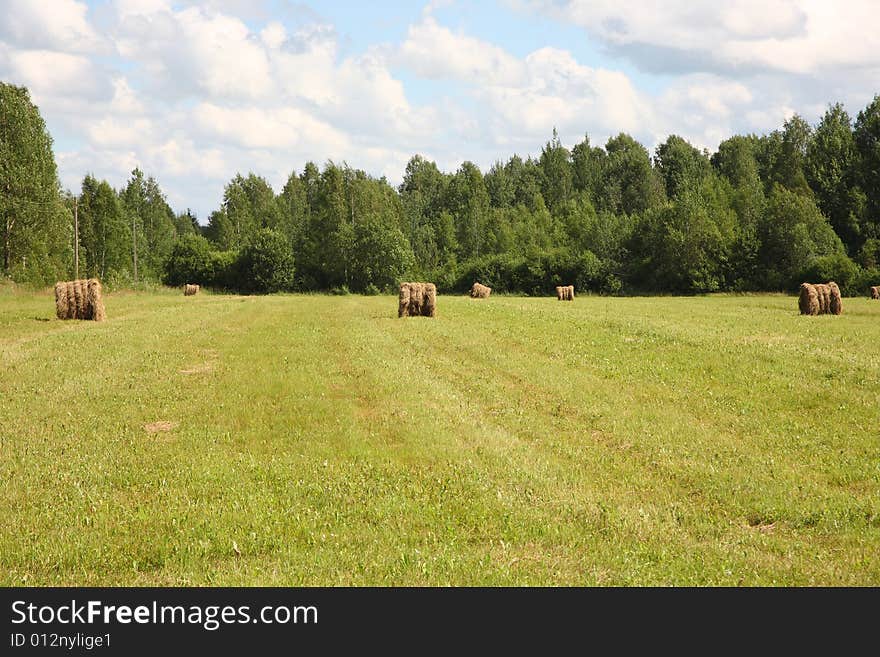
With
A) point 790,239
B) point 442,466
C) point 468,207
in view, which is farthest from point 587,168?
point 442,466

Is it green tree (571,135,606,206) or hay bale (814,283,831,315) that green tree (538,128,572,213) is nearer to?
green tree (571,135,606,206)

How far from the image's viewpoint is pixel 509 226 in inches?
4852

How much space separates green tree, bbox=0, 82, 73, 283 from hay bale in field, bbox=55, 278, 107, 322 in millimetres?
31903

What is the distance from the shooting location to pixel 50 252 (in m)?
74.3

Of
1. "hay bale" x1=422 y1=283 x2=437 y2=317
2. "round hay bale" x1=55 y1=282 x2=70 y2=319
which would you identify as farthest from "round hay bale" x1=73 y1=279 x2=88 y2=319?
"hay bale" x1=422 y1=283 x2=437 y2=317

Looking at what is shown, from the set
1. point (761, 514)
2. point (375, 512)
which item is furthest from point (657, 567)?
point (375, 512)

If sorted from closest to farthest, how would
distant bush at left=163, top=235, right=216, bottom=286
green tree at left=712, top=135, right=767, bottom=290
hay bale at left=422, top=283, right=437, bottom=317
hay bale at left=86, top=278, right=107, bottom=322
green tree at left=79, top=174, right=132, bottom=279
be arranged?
1. hay bale at left=86, top=278, right=107, bottom=322
2. hay bale at left=422, top=283, right=437, bottom=317
3. green tree at left=712, top=135, right=767, bottom=290
4. green tree at left=79, top=174, right=132, bottom=279
5. distant bush at left=163, top=235, right=216, bottom=286

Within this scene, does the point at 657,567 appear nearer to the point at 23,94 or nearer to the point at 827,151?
the point at 23,94

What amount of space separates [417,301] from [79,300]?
14.7 metres

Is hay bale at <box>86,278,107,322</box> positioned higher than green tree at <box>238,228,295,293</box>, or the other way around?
green tree at <box>238,228,295,293</box>

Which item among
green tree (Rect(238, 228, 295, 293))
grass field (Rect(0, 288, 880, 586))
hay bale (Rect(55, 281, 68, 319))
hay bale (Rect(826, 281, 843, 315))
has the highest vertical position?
green tree (Rect(238, 228, 295, 293))

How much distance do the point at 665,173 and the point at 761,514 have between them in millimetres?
140189

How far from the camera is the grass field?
8633mm

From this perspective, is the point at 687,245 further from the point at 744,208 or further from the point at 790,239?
the point at 744,208
